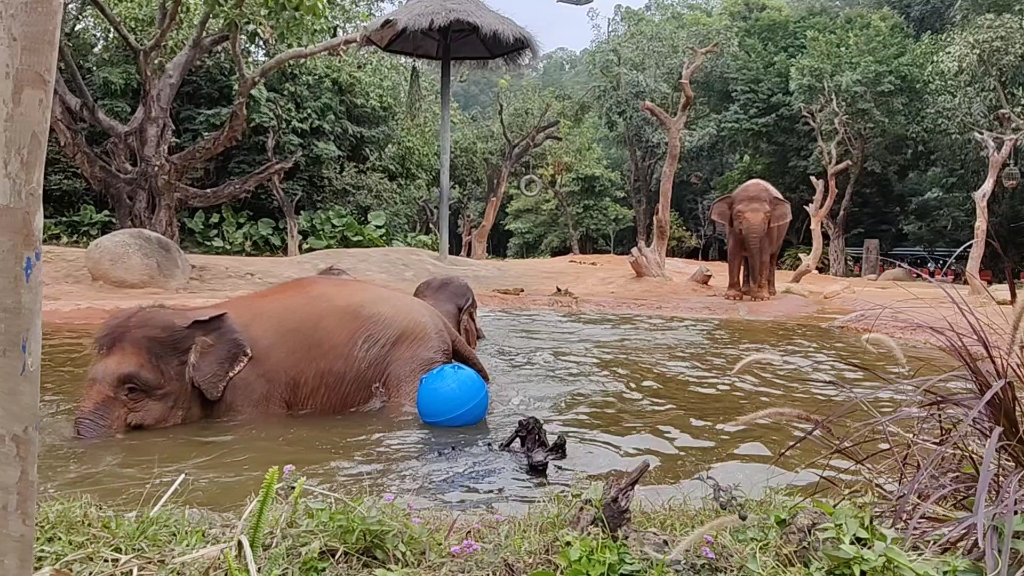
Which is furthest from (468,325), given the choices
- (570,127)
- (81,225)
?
(570,127)

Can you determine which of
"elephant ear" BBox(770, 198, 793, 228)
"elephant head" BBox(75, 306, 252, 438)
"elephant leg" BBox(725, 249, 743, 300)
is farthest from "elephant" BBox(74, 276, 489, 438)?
"elephant ear" BBox(770, 198, 793, 228)

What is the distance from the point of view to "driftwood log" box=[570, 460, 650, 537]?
234 centimetres

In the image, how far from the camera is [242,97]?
46.2 ft

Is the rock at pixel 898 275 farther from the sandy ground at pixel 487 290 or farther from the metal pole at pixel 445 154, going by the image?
the metal pole at pixel 445 154

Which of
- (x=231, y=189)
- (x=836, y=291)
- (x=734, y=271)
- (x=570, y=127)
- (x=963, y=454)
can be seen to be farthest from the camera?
(x=570, y=127)

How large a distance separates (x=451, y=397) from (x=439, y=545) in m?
2.29

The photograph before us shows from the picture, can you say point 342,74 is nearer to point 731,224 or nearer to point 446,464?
point 731,224

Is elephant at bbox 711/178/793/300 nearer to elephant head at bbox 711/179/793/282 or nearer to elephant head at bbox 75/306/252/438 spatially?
elephant head at bbox 711/179/793/282

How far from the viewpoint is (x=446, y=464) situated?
3928 mm

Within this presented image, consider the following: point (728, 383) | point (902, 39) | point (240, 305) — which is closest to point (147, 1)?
point (240, 305)

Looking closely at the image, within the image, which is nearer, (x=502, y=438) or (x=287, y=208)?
(x=502, y=438)

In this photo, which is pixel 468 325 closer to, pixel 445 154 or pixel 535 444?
pixel 535 444

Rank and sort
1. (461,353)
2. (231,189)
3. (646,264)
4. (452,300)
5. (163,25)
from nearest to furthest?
(461,353)
(452,300)
(163,25)
(646,264)
(231,189)

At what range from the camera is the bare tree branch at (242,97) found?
14023mm
